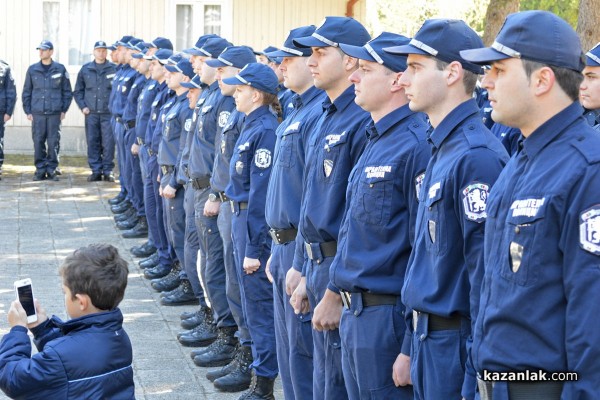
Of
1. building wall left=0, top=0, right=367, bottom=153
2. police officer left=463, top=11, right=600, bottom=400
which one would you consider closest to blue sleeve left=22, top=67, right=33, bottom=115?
building wall left=0, top=0, right=367, bottom=153

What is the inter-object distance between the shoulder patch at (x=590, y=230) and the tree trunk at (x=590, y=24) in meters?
8.73

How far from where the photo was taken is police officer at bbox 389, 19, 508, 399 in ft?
12.9

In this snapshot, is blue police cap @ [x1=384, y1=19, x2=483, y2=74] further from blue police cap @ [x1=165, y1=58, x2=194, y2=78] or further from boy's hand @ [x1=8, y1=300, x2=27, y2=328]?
blue police cap @ [x1=165, y1=58, x2=194, y2=78]

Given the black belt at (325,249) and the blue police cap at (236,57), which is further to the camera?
the blue police cap at (236,57)

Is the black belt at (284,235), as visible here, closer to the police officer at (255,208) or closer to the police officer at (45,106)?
the police officer at (255,208)

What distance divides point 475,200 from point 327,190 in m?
1.45

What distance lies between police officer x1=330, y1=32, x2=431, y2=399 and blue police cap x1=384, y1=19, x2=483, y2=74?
1.64 ft

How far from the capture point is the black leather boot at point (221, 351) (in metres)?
8.19

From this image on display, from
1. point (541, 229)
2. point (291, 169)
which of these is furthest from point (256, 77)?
point (541, 229)

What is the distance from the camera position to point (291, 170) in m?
6.02

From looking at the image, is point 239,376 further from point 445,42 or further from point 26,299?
point 445,42

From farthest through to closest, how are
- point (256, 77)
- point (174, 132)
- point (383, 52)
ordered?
point (174, 132) → point (256, 77) → point (383, 52)

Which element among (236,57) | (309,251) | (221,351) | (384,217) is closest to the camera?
(384,217)

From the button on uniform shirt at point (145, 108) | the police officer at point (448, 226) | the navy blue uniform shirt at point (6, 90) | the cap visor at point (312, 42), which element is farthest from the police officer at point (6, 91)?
the police officer at point (448, 226)
